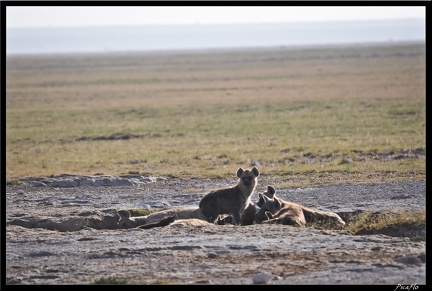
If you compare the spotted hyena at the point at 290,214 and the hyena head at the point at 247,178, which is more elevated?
the hyena head at the point at 247,178

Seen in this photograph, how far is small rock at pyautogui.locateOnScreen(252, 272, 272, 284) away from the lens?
9.31 m

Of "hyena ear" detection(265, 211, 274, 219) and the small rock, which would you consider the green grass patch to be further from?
the small rock

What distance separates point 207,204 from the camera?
1362cm

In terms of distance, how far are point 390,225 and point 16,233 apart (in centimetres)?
507

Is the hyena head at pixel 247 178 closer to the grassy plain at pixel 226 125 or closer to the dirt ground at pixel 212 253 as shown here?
the dirt ground at pixel 212 253

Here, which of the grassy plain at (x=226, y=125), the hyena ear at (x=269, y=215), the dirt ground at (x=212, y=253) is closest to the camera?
the dirt ground at (x=212, y=253)

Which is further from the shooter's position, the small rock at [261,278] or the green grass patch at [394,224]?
the green grass patch at [394,224]

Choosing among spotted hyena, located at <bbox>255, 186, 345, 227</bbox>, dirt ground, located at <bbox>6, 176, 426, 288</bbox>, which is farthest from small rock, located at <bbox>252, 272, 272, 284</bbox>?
spotted hyena, located at <bbox>255, 186, 345, 227</bbox>

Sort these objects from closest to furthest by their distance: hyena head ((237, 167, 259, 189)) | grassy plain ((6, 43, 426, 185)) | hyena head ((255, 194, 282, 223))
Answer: hyena head ((255, 194, 282, 223)) < hyena head ((237, 167, 259, 189)) < grassy plain ((6, 43, 426, 185))

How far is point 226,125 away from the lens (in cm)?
3450

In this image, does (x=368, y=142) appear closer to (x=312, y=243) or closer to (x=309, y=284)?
(x=312, y=243)

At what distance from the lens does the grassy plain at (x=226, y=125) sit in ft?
71.7

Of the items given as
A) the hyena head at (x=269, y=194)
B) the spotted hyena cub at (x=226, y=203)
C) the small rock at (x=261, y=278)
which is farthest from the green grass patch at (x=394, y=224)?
the small rock at (x=261, y=278)

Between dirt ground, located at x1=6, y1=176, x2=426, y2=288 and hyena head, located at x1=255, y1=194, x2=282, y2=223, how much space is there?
0.96 m
